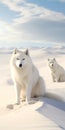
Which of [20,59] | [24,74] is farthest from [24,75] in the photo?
[20,59]

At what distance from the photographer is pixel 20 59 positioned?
7.72 metres

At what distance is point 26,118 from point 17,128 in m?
0.64

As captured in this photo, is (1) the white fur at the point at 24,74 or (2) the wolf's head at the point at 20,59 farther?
(1) the white fur at the point at 24,74

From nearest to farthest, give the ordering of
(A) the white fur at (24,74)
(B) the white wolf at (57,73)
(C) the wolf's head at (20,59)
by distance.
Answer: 1. (C) the wolf's head at (20,59)
2. (A) the white fur at (24,74)
3. (B) the white wolf at (57,73)

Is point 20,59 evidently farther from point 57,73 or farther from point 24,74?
A: point 57,73

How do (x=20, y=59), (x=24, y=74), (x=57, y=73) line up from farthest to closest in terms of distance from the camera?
1. (x=57, y=73)
2. (x=24, y=74)
3. (x=20, y=59)

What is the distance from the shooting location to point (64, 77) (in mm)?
16812

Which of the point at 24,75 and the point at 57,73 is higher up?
the point at 57,73

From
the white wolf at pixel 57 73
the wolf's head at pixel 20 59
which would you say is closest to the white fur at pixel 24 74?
the wolf's head at pixel 20 59

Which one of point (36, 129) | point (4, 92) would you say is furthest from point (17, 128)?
point (4, 92)

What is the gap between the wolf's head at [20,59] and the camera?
766 cm

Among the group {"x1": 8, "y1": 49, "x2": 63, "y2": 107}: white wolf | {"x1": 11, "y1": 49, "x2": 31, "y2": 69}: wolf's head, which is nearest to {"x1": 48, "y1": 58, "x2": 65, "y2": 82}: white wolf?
{"x1": 8, "y1": 49, "x2": 63, "y2": 107}: white wolf

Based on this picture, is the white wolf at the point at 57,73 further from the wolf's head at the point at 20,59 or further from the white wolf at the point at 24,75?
the wolf's head at the point at 20,59

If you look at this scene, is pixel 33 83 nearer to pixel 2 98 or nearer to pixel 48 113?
pixel 48 113
